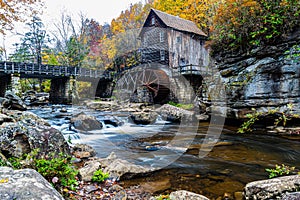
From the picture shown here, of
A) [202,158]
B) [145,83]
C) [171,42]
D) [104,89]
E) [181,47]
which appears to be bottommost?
[202,158]

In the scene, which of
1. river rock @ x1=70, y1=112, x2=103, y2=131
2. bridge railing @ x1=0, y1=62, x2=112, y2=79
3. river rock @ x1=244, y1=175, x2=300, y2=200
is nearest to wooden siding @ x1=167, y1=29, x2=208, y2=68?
bridge railing @ x1=0, y1=62, x2=112, y2=79

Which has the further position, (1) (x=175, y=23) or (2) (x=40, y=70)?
(2) (x=40, y=70)

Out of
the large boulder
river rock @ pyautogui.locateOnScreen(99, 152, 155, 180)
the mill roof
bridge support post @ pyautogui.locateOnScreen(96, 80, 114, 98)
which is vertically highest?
the mill roof

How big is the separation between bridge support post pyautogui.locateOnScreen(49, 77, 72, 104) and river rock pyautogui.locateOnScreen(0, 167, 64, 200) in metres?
21.4

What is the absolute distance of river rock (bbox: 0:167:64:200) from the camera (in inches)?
48.3

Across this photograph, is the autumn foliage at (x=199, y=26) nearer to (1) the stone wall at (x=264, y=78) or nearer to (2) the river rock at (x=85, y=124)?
(1) the stone wall at (x=264, y=78)

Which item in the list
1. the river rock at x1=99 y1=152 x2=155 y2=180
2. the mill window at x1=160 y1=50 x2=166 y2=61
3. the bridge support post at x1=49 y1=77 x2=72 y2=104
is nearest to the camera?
the river rock at x1=99 y1=152 x2=155 y2=180

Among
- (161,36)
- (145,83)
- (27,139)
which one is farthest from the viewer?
(161,36)

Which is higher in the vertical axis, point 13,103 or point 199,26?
point 199,26

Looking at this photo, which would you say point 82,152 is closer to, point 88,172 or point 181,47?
point 88,172

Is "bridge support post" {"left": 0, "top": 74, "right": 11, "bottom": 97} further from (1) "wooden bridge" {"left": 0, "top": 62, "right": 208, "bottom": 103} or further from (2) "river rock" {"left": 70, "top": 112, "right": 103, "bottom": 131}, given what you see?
(2) "river rock" {"left": 70, "top": 112, "right": 103, "bottom": 131}

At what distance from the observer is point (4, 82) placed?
19.4m

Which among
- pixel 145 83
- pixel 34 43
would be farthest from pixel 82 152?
pixel 34 43

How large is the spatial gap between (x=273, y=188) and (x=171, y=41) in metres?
18.0
